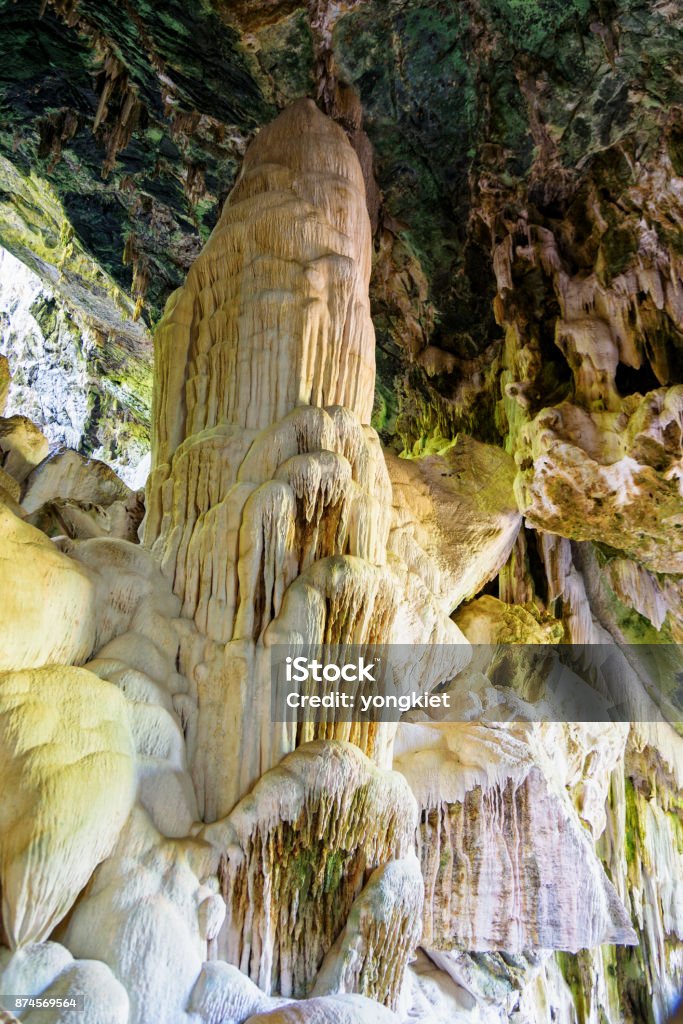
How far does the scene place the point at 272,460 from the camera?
484 centimetres

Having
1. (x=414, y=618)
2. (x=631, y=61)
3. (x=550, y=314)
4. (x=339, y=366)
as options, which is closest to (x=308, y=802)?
(x=414, y=618)

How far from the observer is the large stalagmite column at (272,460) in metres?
4.32

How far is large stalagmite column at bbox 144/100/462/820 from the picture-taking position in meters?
4.32

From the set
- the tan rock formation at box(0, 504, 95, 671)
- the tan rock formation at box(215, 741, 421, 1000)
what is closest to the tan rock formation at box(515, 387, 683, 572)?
the tan rock formation at box(215, 741, 421, 1000)

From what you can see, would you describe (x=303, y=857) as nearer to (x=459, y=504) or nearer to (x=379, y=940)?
(x=379, y=940)

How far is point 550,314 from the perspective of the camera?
7.32 m

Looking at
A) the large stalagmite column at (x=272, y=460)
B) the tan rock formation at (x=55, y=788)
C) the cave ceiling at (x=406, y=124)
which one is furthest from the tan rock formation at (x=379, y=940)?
the cave ceiling at (x=406, y=124)

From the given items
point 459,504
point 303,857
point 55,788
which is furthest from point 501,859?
point 55,788

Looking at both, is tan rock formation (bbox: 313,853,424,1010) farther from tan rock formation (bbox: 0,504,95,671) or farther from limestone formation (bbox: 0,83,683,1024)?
tan rock formation (bbox: 0,504,95,671)

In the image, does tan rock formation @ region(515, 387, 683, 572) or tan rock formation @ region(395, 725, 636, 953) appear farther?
tan rock formation @ region(515, 387, 683, 572)

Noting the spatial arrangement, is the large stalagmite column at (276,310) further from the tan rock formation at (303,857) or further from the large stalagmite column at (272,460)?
the tan rock formation at (303,857)

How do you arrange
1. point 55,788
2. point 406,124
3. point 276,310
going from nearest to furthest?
1. point 55,788
2. point 276,310
3. point 406,124

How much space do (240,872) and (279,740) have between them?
0.63m

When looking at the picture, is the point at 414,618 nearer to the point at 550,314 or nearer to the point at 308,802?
the point at 308,802
